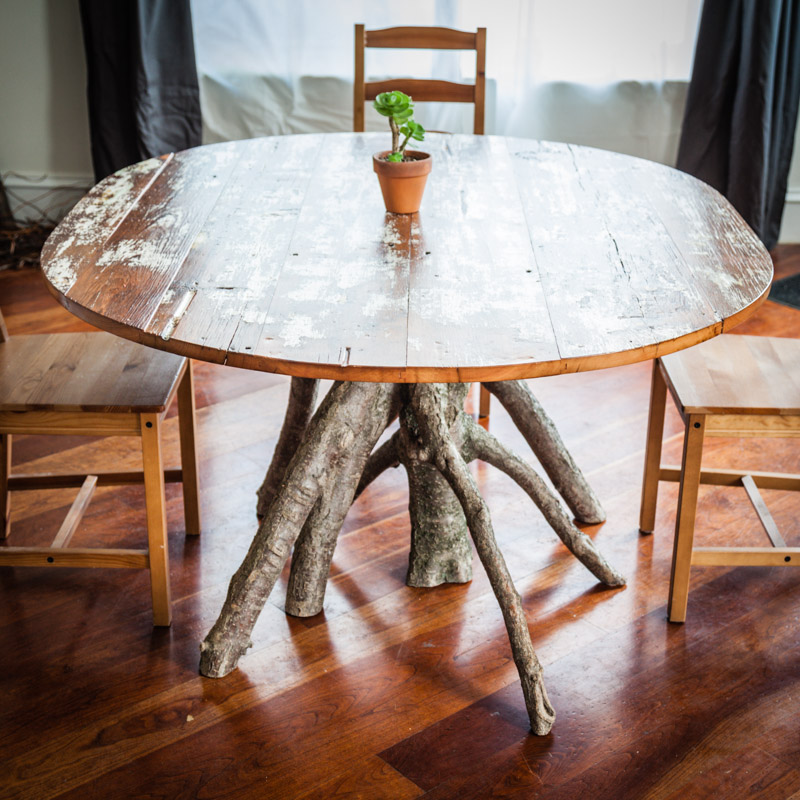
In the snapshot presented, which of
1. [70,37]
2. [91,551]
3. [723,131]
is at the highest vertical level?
[70,37]

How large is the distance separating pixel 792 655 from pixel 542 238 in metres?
0.86

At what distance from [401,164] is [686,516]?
0.80m

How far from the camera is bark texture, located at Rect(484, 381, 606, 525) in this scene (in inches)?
77.8

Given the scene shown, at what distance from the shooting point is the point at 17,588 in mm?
1837

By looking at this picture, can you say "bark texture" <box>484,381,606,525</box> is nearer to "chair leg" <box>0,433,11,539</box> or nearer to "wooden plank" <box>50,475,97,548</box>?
"wooden plank" <box>50,475,97,548</box>

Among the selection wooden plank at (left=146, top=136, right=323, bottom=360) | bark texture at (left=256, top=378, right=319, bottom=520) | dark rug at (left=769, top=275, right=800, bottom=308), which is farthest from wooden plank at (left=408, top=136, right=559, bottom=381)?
dark rug at (left=769, top=275, right=800, bottom=308)

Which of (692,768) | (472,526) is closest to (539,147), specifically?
(472,526)

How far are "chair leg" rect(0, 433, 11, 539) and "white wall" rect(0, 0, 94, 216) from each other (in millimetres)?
2151

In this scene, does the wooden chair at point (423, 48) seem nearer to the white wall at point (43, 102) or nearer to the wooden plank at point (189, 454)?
the wooden plank at point (189, 454)

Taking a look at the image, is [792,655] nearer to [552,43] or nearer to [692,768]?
[692,768]

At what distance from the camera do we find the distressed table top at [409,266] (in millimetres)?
1229

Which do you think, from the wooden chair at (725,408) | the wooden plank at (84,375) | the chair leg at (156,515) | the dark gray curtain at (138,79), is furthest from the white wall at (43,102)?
the wooden chair at (725,408)

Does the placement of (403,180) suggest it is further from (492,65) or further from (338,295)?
(492,65)

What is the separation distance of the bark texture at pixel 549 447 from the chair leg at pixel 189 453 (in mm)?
625
